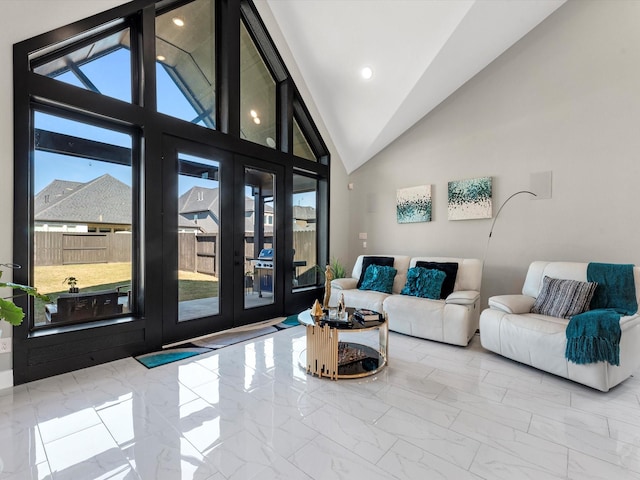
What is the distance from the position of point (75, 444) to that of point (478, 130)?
518 cm

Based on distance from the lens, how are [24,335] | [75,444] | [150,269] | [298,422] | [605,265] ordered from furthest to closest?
[150,269] < [605,265] < [24,335] < [298,422] < [75,444]

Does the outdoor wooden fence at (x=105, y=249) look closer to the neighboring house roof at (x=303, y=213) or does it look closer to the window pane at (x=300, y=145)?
the neighboring house roof at (x=303, y=213)

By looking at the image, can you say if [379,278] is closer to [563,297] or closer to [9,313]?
[563,297]

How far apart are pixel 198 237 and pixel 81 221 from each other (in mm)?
1124

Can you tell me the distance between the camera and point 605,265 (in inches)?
116

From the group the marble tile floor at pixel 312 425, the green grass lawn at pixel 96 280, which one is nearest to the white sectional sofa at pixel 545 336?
the marble tile floor at pixel 312 425

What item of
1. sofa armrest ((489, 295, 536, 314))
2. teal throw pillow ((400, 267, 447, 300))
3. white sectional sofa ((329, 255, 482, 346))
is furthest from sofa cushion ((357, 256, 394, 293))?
sofa armrest ((489, 295, 536, 314))

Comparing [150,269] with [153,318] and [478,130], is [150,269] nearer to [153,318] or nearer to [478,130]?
[153,318]

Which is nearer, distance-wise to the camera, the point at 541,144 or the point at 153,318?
the point at 153,318

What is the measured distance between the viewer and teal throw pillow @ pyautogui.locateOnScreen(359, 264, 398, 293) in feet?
14.0

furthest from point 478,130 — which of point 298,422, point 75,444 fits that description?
point 75,444

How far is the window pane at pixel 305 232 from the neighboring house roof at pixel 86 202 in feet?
7.99

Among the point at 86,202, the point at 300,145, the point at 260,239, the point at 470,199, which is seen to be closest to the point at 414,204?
the point at 470,199

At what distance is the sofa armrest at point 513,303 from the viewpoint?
3.08 metres
